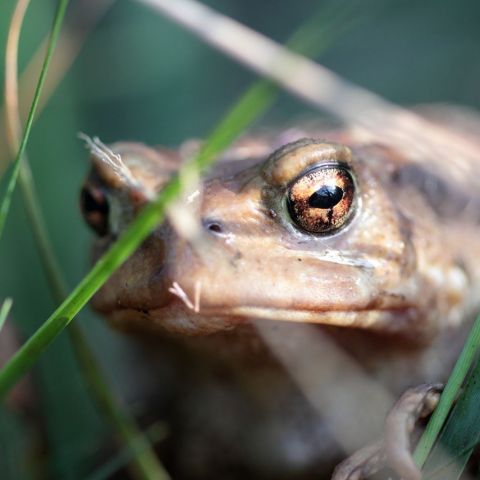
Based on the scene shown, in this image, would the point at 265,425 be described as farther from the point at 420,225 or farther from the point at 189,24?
the point at 189,24

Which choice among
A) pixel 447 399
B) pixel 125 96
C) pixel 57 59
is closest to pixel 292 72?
pixel 447 399

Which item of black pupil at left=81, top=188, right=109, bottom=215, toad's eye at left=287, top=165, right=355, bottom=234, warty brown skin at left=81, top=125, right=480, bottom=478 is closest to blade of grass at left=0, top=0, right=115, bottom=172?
black pupil at left=81, top=188, right=109, bottom=215

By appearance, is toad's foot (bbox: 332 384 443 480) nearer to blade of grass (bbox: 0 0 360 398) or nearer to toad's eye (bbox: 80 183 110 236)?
blade of grass (bbox: 0 0 360 398)

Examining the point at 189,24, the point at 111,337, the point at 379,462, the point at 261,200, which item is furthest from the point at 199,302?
the point at 111,337

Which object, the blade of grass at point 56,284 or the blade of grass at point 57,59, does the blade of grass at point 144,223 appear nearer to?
the blade of grass at point 56,284

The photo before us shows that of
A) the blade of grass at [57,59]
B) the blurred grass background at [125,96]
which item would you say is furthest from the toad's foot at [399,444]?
the blade of grass at [57,59]
